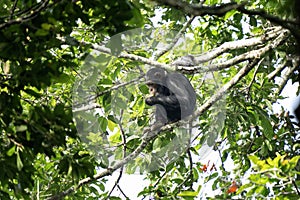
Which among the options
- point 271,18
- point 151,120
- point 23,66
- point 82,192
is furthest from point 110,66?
point 271,18

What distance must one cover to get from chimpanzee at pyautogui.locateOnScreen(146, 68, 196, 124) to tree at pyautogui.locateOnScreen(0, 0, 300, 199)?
0.27ft

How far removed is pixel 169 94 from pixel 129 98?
27.1 inches

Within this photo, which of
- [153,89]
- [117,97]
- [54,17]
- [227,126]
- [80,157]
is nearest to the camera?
[54,17]

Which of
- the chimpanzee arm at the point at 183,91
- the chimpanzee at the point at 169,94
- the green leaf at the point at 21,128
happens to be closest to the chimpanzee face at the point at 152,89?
the chimpanzee at the point at 169,94

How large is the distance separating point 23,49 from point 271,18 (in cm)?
131

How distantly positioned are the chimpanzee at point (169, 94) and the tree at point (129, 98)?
83 millimetres

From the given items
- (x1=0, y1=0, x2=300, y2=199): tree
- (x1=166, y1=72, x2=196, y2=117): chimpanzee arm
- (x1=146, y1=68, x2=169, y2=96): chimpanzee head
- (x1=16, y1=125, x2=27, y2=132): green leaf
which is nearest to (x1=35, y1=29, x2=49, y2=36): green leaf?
(x1=0, y1=0, x2=300, y2=199): tree

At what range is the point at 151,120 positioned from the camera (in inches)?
167

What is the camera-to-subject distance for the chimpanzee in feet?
12.9

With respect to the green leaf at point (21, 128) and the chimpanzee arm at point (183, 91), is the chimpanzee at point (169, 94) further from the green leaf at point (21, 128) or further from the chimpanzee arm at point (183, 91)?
the green leaf at point (21, 128)

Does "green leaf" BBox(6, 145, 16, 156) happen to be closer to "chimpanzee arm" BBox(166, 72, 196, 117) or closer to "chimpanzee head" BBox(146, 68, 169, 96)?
"chimpanzee head" BBox(146, 68, 169, 96)

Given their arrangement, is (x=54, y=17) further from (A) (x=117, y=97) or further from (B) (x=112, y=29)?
(A) (x=117, y=97)

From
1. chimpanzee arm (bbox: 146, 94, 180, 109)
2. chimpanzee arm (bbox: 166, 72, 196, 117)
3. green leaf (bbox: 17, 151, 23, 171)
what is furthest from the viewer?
chimpanzee arm (bbox: 146, 94, 180, 109)

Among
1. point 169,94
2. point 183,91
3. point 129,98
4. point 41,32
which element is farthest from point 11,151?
point 169,94
